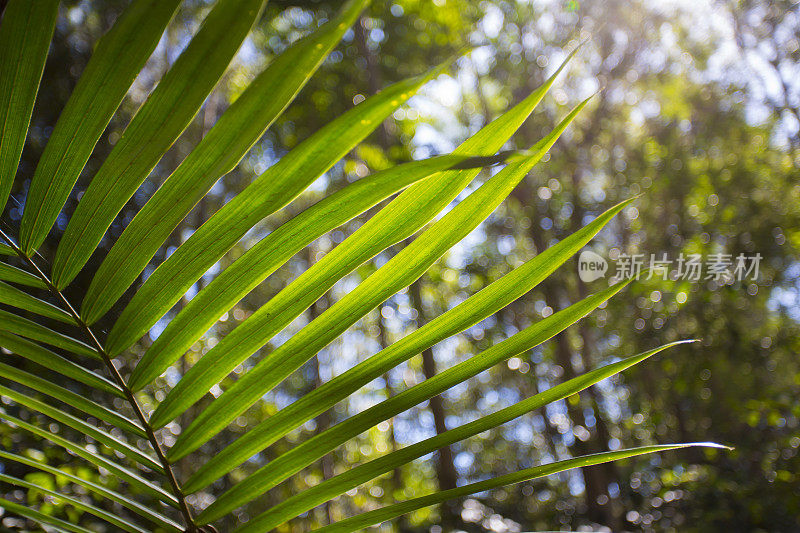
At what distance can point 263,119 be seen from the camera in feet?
1.25

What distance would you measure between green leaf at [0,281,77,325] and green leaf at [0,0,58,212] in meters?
0.12

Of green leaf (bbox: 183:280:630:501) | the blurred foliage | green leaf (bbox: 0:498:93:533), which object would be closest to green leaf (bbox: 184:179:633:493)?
green leaf (bbox: 183:280:630:501)

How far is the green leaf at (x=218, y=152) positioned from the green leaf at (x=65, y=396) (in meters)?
0.08

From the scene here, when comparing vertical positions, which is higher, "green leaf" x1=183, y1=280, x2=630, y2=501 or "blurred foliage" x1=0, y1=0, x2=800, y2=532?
"blurred foliage" x1=0, y1=0, x2=800, y2=532

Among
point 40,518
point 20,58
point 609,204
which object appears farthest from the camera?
point 609,204

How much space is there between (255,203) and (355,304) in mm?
132

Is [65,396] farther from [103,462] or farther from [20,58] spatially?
[20,58]

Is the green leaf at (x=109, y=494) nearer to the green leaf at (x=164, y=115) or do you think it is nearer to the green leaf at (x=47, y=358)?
the green leaf at (x=47, y=358)

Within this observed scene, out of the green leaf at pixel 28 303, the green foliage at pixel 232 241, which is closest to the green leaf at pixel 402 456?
the green foliage at pixel 232 241

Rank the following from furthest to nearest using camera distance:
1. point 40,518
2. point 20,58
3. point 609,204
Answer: point 609,204
point 40,518
point 20,58

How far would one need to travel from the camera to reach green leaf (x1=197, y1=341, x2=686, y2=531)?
1.63 ft

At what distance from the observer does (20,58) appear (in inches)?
14.5

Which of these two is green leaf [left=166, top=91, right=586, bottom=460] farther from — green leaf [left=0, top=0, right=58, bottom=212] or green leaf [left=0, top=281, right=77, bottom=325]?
green leaf [left=0, top=0, right=58, bottom=212]

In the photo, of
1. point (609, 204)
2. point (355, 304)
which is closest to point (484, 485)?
point (355, 304)
